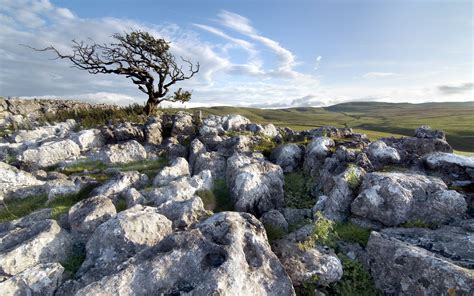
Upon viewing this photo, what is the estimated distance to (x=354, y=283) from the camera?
9852mm

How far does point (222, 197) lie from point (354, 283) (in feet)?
29.9

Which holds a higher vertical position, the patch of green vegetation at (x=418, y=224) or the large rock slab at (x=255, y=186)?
the large rock slab at (x=255, y=186)

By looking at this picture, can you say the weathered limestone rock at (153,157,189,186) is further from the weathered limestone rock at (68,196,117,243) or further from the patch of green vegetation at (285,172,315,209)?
the patch of green vegetation at (285,172,315,209)

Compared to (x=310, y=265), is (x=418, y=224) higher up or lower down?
higher up

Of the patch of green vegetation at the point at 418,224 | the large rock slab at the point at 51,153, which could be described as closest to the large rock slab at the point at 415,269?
the patch of green vegetation at the point at 418,224

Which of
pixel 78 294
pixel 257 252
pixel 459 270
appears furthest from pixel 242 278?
pixel 459 270

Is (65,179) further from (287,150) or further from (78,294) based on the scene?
(287,150)

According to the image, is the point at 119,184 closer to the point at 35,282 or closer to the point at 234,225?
the point at 35,282

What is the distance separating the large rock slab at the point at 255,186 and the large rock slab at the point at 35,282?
8877 millimetres

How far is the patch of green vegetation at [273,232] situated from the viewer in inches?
482

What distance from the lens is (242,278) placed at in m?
8.40

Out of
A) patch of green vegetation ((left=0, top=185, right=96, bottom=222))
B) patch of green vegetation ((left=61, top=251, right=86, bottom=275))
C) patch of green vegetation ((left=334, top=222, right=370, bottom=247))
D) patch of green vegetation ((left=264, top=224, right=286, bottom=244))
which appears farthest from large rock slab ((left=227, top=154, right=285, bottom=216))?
patch of green vegetation ((left=0, top=185, right=96, bottom=222))

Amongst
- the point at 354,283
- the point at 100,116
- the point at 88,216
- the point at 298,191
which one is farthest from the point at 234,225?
the point at 100,116

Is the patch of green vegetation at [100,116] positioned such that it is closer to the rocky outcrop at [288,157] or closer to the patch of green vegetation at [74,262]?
the rocky outcrop at [288,157]
